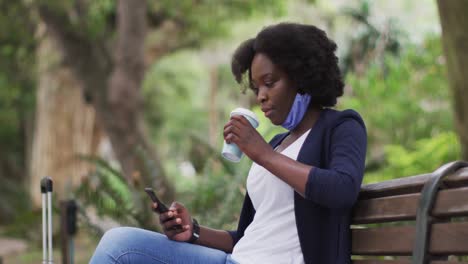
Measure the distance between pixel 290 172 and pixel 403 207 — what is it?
35cm

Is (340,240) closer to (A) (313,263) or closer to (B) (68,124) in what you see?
(A) (313,263)

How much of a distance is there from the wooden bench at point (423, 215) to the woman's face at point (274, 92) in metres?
0.39

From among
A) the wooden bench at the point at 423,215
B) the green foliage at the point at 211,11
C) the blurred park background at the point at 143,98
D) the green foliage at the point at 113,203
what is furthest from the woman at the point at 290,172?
the green foliage at the point at 211,11

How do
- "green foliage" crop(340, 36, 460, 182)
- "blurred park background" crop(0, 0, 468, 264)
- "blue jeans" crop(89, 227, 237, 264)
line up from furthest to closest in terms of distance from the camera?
"green foliage" crop(340, 36, 460, 182) < "blurred park background" crop(0, 0, 468, 264) < "blue jeans" crop(89, 227, 237, 264)

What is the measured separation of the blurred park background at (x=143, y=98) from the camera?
754 centimetres

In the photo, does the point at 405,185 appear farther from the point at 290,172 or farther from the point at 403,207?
the point at 290,172

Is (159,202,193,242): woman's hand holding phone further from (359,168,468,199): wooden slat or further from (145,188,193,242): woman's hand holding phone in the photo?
(359,168,468,199): wooden slat

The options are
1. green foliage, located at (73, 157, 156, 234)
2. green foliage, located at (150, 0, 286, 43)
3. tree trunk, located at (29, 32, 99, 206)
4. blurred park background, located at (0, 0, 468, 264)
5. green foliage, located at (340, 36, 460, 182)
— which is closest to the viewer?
green foliage, located at (73, 157, 156, 234)

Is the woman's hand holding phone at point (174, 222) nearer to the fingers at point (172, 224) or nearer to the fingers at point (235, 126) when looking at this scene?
the fingers at point (172, 224)

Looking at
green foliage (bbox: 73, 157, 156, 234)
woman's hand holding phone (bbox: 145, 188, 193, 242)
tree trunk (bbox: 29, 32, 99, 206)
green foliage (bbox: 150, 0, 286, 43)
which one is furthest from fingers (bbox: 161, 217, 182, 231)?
tree trunk (bbox: 29, 32, 99, 206)

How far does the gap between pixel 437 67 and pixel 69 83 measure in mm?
7610

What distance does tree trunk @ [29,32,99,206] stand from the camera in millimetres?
17812

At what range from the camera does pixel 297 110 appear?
10.0 ft

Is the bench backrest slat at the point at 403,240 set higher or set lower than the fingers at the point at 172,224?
lower
